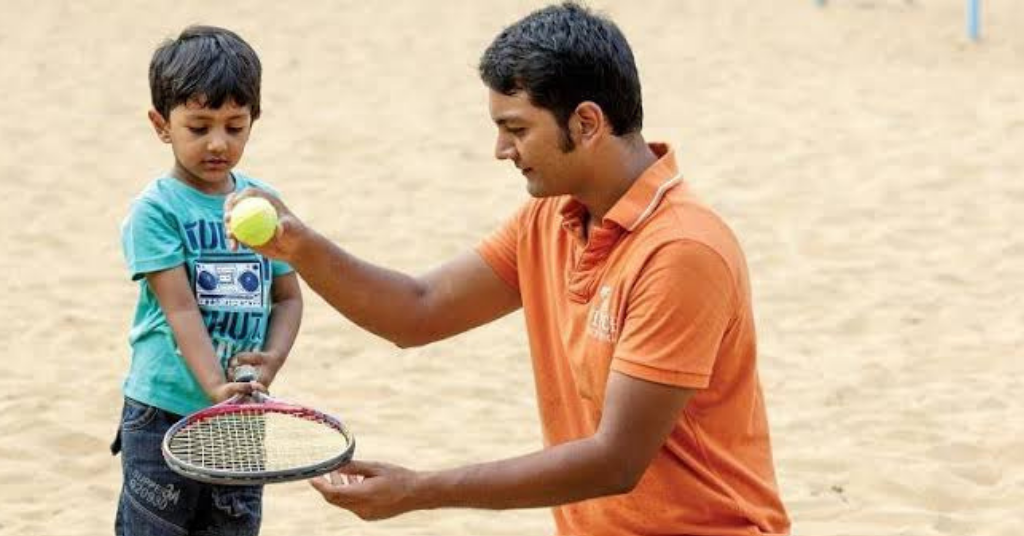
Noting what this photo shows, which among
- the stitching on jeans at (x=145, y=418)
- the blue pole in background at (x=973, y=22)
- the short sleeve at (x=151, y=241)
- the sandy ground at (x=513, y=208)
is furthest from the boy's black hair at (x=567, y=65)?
the blue pole in background at (x=973, y=22)

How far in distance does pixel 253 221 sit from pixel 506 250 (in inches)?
25.8

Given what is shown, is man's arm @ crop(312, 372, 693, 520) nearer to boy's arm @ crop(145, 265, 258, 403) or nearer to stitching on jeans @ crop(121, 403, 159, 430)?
boy's arm @ crop(145, 265, 258, 403)

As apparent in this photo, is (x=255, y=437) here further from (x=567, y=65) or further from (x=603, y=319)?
(x=567, y=65)

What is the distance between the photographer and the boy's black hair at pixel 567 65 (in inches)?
123

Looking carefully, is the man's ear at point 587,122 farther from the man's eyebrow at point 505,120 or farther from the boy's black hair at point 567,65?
the man's eyebrow at point 505,120

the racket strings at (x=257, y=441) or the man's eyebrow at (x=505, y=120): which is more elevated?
the man's eyebrow at (x=505, y=120)

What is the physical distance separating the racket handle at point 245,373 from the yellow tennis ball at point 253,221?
1.20 ft

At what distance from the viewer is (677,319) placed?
10.1ft

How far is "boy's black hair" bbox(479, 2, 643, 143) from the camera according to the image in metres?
3.13

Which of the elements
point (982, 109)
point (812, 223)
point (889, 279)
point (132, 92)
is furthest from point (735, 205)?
point (132, 92)

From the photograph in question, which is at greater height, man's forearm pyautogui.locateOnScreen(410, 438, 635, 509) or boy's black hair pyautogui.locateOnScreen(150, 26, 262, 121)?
boy's black hair pyautogui.locateOnScreen(150, 26, 262, 121)

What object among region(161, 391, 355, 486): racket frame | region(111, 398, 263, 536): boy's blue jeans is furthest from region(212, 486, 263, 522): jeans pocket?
region(161, 391, 355, 486): racket frame

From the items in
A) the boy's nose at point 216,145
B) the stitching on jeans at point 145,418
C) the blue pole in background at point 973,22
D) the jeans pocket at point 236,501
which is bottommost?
the blue pole in background at point 973,22

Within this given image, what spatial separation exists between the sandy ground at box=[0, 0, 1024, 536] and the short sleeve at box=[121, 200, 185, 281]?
5.81ft
